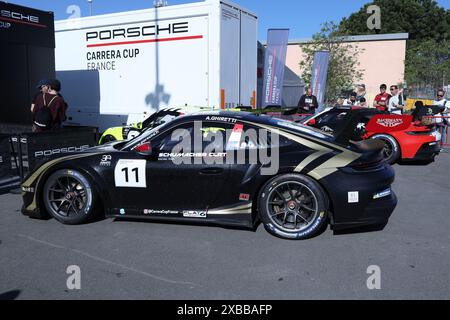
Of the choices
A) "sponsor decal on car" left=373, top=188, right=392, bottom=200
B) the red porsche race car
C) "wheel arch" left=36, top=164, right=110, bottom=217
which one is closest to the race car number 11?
"wheel arch" left=36, top=164, right=110, bottom=217

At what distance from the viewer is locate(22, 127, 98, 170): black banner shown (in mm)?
6047

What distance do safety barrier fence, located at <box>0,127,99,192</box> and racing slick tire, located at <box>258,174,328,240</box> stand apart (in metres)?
3.05

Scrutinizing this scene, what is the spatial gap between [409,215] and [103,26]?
8.09 metres

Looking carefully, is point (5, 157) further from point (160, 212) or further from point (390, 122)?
point (390, 122)

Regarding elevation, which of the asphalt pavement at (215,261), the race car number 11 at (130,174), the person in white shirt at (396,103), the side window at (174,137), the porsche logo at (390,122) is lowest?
the asphalt pavement at (215,261)

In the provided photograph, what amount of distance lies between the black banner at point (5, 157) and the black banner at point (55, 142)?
558mm

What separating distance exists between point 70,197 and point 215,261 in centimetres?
198

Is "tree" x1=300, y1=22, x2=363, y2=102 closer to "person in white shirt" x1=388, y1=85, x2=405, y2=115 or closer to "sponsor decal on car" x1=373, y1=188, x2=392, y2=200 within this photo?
"person in white shirt" x1=388, y1=85, x2=405, y2=115

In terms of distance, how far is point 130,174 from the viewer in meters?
4.50

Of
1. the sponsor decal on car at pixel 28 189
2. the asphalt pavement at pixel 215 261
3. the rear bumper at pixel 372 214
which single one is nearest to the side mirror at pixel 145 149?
the asphalt pavement at pixel 215 261

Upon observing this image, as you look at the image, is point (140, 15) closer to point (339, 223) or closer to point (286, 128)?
point (286, 128)

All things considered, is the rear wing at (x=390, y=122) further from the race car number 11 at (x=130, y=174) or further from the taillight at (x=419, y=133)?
the race car number 11 at (x=130, y=174)

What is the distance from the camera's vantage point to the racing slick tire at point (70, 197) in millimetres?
4656

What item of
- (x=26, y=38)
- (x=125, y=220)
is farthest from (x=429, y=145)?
(x=26, y=38)
